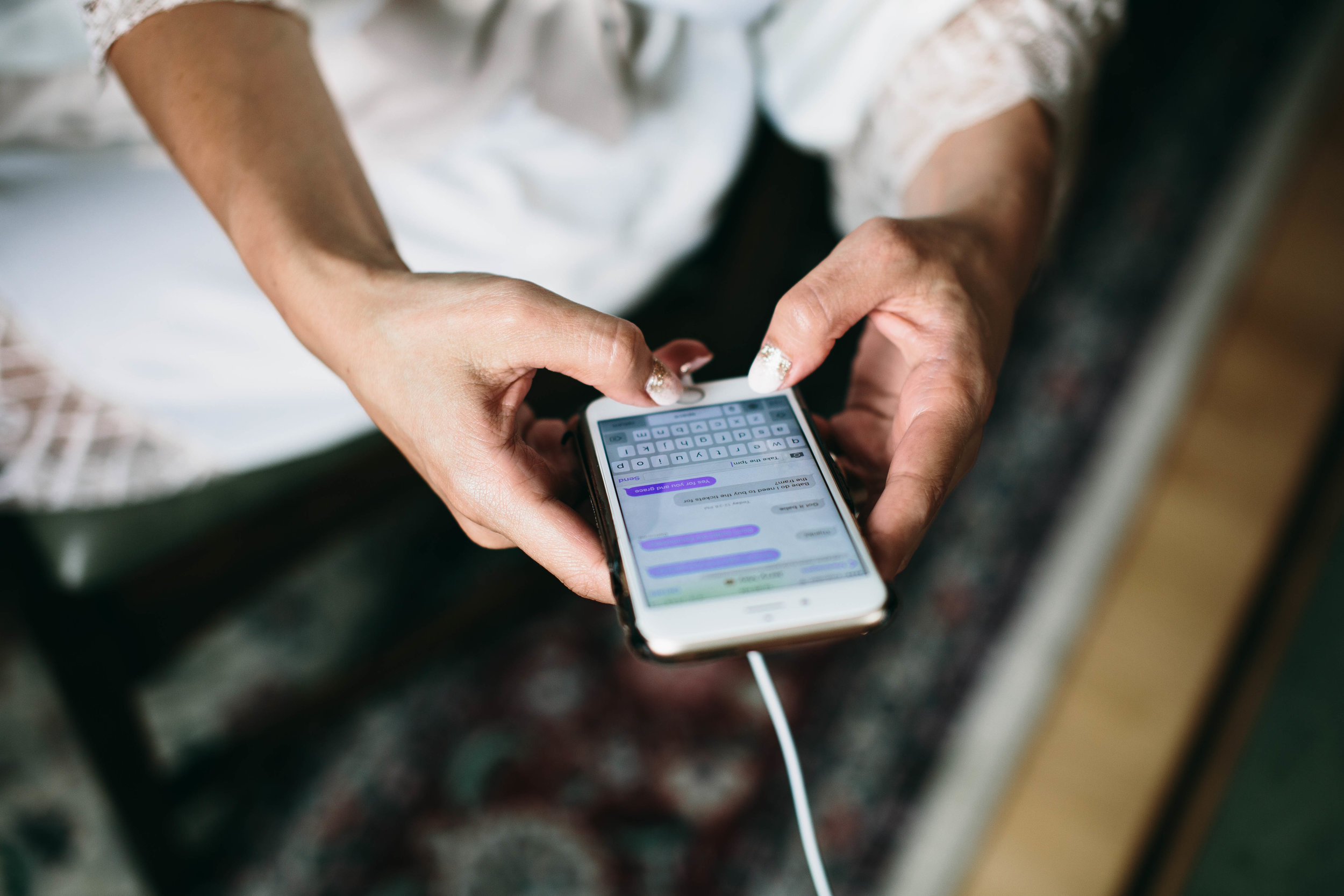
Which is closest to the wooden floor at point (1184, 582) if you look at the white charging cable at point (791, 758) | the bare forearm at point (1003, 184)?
the white charging cable at point (791, 758)

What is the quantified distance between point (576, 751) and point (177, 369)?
1.86 ft

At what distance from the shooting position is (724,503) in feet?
1.17

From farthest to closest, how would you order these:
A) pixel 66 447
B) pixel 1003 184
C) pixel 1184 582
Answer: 1. pixel 1184 582
2. pixel 66 447
3. pixel 1003 184

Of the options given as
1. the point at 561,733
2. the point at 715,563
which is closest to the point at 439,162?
the point at 715,563

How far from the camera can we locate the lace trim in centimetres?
55

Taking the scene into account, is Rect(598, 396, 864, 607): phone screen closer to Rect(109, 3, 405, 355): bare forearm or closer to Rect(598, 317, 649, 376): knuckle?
Rect(598, 317, 649, 376): knuckle

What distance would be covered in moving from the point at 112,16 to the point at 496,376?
29cm

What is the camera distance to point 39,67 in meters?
0.56

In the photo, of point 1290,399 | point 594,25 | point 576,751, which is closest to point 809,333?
point 594,25

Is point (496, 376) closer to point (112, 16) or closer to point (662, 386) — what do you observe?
point (662, 386)

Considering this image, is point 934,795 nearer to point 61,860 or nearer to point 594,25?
point 594,25

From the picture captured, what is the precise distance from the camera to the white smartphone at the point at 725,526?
1.05ft

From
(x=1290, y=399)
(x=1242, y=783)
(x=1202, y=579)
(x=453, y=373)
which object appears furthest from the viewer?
(x=1290, y=399)

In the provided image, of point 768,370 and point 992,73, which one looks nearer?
point 768,370
